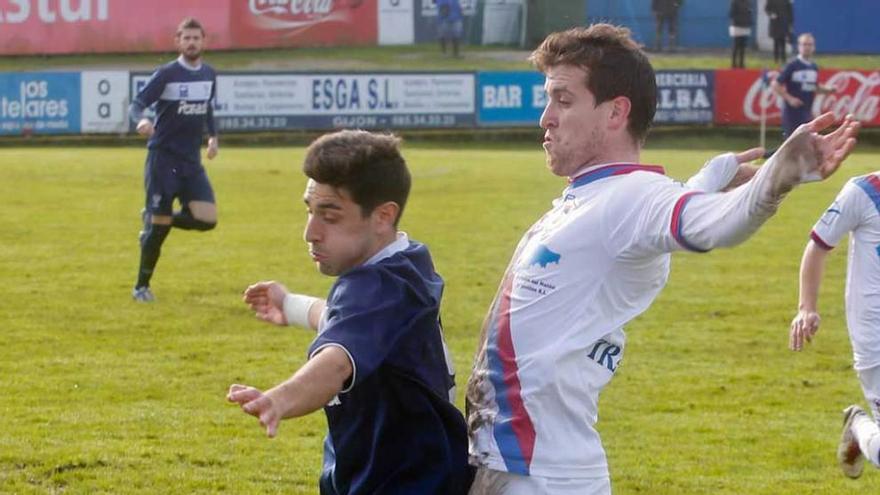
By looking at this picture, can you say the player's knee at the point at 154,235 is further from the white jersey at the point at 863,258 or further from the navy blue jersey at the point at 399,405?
the navy blue jersey at the point at 399,405

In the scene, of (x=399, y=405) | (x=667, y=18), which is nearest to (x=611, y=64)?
(x=399, y=405)

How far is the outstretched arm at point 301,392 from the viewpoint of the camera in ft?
11.1

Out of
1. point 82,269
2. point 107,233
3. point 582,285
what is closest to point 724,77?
point 107,233

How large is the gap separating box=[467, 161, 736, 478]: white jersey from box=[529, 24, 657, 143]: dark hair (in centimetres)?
15

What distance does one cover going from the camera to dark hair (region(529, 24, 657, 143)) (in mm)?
3887

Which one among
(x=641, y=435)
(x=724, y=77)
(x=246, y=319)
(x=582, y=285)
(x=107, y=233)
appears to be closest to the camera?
(x=582, y=285)

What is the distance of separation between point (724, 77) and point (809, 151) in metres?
34.9

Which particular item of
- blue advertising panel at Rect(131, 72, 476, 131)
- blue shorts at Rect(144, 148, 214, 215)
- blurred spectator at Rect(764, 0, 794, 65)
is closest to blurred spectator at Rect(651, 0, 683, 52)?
blurred spectator at Rect(764, 0, 794, 65)

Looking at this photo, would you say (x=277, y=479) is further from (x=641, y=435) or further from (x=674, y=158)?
(x=674, y=158)

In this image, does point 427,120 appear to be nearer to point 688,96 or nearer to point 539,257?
point 688,96

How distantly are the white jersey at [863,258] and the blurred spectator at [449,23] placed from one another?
3826 centimetres

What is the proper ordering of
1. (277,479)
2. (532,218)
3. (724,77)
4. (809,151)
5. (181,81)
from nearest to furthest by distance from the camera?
1. (809,151)
2. (277,479)
3. (181,81)
4. (532,218)
5. (724,77)

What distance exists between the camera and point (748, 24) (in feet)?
138

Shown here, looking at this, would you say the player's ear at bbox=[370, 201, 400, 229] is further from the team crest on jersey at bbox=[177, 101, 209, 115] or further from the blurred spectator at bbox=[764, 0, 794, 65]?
the blurred spectator at bbox=[764, 0, 794, 65]
